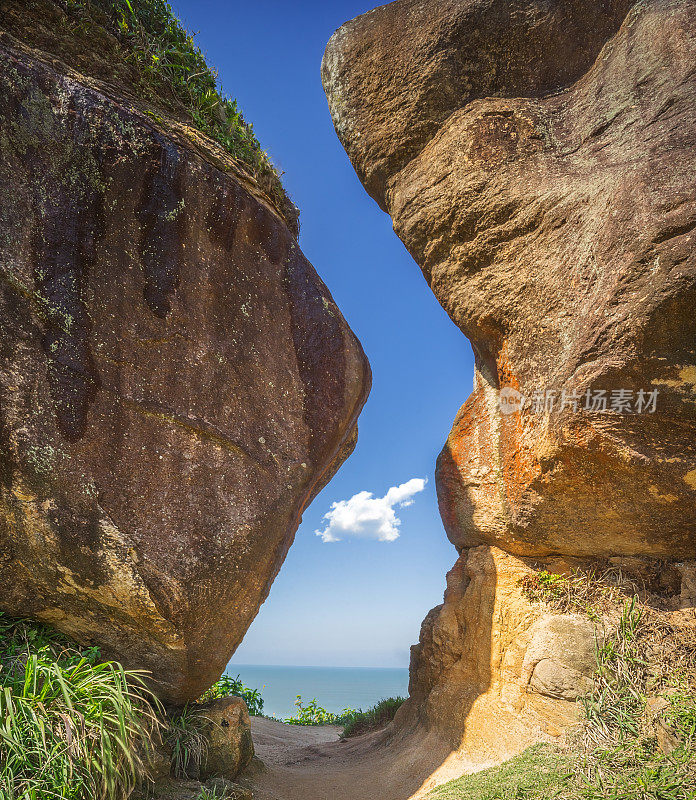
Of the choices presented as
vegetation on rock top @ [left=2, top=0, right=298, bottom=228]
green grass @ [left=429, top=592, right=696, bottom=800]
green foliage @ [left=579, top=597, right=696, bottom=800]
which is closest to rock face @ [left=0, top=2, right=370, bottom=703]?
vegetation on rock top @ [left=2, top=0, right=298, bottom=228]

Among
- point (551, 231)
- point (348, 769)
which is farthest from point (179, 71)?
point (348, 769)

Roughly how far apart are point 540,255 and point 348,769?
5.58 m

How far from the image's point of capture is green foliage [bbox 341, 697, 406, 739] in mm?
7867

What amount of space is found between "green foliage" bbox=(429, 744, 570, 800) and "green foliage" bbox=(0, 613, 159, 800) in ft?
7.80

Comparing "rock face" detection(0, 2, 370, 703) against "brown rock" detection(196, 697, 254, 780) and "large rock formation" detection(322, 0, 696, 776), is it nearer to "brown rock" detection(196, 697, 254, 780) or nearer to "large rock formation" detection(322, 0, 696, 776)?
"brown rock" detection(196, 697, 254, 780)

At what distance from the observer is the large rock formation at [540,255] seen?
14.8ft

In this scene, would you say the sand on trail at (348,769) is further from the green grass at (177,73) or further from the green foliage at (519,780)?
the green grass at (177,73)

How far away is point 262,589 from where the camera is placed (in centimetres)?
461

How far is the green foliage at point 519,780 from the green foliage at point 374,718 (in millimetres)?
3662

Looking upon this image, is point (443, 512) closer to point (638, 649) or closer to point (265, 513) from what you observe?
point (638, 649)

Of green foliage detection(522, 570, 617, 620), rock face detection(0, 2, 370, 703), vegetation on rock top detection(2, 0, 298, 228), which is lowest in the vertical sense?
green foliage detection(522, 570, 617, 620)

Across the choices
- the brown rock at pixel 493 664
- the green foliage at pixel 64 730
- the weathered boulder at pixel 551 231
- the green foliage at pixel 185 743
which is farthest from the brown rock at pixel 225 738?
the weathered boulder at pixel 551 231

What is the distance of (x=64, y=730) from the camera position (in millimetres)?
3174

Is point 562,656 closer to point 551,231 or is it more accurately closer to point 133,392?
point 551,231
